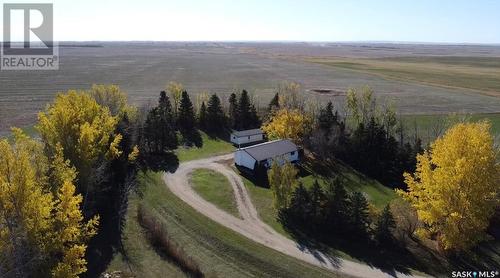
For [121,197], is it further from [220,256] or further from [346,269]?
[346,269]

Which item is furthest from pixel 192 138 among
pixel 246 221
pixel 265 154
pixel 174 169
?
pixel 246 221

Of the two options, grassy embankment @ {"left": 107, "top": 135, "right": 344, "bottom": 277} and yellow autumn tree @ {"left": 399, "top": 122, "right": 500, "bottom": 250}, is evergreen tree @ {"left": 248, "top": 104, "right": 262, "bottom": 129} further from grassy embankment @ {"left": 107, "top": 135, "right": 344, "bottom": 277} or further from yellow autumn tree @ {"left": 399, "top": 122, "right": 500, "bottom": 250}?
yellow autumn tree @ {"left": 399, "top": 122, "right": 500, "bottom": 250}

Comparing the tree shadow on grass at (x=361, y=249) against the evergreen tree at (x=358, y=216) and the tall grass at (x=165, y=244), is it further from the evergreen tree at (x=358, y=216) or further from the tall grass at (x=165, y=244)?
the tall grass at (x=165, y=244)

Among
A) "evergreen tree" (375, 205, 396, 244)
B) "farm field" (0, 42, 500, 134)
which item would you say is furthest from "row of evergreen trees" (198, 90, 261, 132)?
"evergreen tree" (375, 205, 396, 244)

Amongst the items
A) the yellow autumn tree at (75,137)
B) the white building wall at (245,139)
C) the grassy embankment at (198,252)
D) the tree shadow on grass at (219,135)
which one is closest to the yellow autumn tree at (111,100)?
the tree shadow on grass at (219,135)

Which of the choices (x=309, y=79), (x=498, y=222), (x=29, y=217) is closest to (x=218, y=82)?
(x=309, y=79)

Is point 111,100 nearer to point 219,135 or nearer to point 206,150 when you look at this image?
point 206,150
